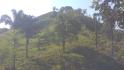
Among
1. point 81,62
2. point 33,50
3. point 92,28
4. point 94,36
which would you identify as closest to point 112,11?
point 81,62

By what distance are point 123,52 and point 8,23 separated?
1521cm

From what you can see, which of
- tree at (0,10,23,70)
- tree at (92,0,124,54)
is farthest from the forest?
tree at (92,0,124,54)

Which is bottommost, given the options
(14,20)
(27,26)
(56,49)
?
(56,49)

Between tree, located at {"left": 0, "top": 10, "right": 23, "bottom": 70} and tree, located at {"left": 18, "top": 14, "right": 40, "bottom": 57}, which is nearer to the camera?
tree, located at {"left": 0, "top": 10, "right": 23, "bottom": 70}

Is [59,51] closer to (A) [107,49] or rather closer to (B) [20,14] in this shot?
(B) [20,14]

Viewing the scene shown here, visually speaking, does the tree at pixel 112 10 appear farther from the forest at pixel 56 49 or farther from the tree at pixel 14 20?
the tree at pixel 14 20

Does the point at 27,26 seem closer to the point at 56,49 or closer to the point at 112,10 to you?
the point at 56,49

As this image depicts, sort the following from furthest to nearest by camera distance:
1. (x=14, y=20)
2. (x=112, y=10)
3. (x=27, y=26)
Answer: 1. (x=27, y=26)
2. (x=14, y=20)
3. (x=112, y=10)

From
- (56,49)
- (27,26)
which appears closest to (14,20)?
(27,26)

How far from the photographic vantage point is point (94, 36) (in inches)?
2404

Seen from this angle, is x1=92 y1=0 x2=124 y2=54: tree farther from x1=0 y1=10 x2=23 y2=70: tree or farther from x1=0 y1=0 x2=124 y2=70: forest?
x1=0 y1=10 x2=23 y2=70: tree

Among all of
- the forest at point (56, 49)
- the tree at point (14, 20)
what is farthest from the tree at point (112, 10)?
the tree at point (14, 20)

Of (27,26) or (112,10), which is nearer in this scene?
(112,10)

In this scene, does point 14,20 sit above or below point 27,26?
above
